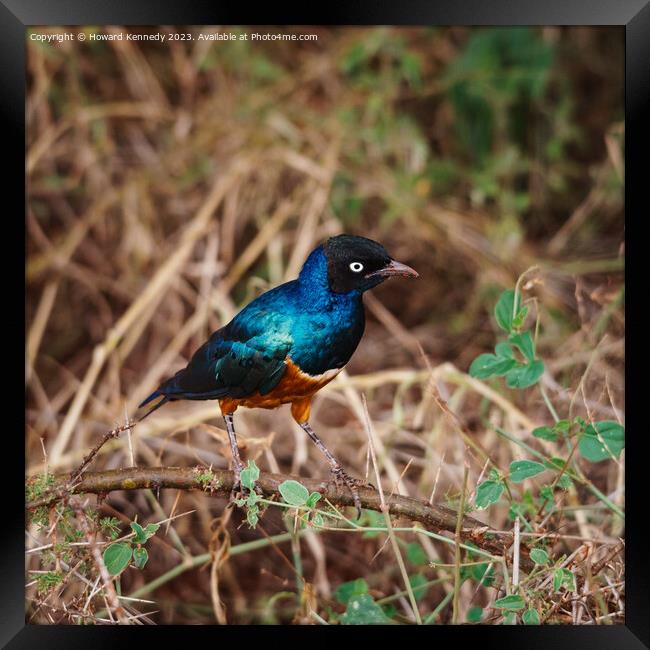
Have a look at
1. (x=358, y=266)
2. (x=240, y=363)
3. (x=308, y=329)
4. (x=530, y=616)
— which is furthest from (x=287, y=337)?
(x=530, y=616)

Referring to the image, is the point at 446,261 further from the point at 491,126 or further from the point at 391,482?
the point at 391,482

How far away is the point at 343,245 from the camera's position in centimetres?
279

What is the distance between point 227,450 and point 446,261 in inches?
97.1

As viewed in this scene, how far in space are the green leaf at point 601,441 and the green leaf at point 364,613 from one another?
843 millimetres

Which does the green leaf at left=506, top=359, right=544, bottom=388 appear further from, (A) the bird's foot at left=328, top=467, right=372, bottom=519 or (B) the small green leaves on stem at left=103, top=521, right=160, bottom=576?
(B) the small green leaves on stem at left=103, top=521, right=160, bottom=576

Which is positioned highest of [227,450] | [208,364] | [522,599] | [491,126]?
[491,126]

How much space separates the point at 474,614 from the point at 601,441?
784 millimetres

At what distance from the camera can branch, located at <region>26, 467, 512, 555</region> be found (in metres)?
2.54

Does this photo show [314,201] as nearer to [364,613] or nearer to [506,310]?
[506,310]

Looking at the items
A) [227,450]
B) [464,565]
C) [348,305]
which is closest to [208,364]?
[227,450]

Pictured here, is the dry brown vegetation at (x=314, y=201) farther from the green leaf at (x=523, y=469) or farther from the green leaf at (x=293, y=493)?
the green leaf at (x=293, y=493)

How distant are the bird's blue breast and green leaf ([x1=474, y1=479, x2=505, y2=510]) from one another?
59 centimetres

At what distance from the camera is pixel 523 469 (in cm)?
273

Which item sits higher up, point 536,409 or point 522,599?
point 536,409
